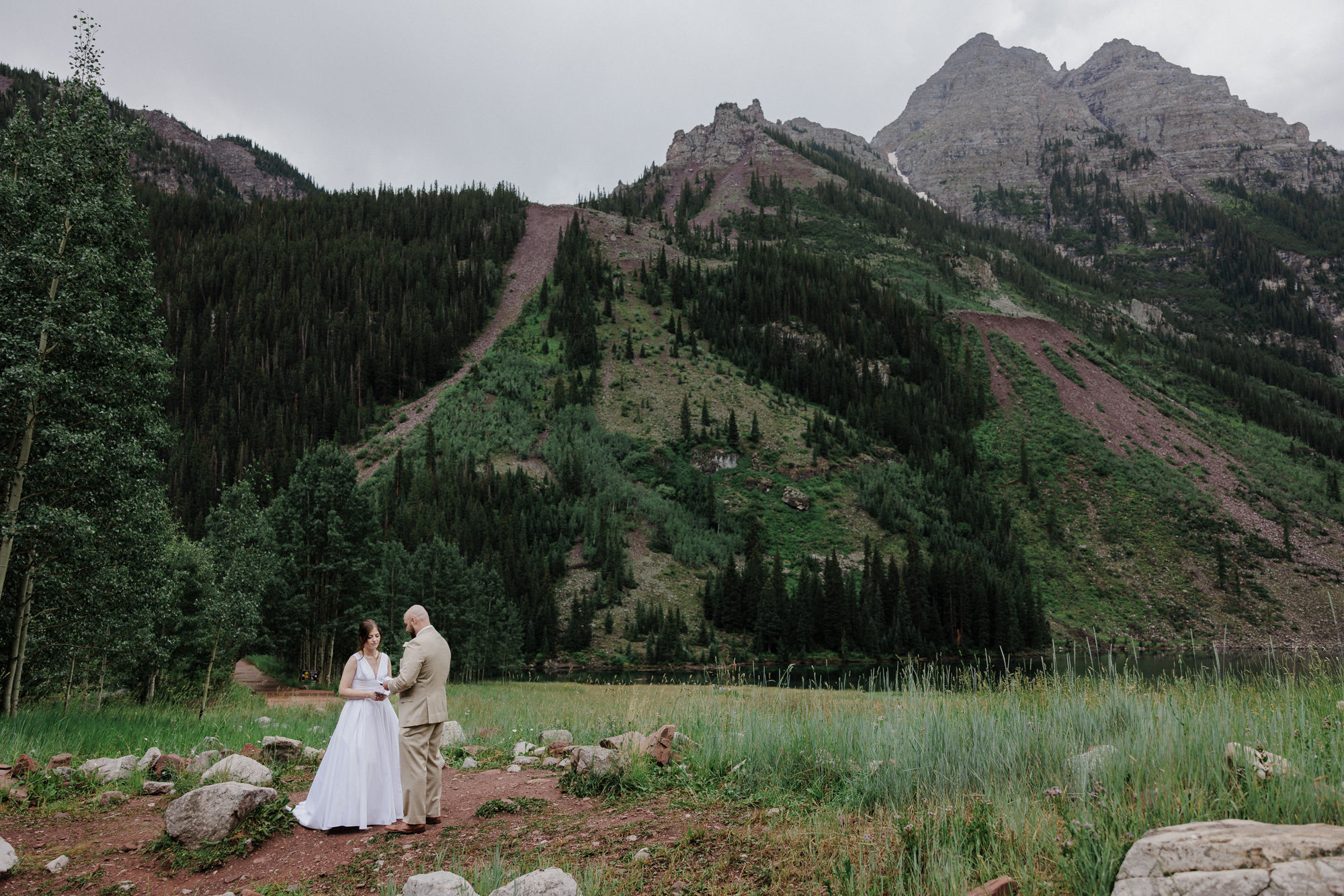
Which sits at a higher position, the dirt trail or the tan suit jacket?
the dirt trail

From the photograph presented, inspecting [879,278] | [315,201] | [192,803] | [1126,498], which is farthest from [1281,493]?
[315,201]

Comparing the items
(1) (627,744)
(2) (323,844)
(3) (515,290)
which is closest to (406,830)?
(2) (323,844)

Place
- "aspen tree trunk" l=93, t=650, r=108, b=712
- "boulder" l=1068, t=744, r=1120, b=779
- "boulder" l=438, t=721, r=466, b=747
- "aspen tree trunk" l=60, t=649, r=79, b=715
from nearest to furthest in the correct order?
"boulder" l=1068, t=744, r=1120, b=779 < "boulder" l=438, t=721, r=466, b=747 < "aspen tree trunk" l=60, t=649, r=79, b=715 < "aspen tree trunk" l=93, t=650, r=108, b=712

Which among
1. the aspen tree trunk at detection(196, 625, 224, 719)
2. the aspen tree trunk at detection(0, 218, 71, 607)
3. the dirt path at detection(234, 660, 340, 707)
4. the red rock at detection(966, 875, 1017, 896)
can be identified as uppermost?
the aspen tree trunk at detection(0, 218, 71, 607)

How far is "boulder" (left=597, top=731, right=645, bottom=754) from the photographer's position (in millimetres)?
8922

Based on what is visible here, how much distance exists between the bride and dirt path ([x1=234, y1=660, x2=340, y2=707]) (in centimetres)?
1899

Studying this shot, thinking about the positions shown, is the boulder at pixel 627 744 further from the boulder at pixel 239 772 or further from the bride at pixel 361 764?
the boulder at pixel 239 772

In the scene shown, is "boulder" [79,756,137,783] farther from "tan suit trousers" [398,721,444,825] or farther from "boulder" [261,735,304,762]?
"tan suit trousers" [398,721,444,825]

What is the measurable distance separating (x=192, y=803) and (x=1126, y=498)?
108517 mm

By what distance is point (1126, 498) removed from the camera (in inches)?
3605

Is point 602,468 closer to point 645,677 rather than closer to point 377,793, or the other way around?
point 645,677

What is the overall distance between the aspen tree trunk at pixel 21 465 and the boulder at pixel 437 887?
549 inches

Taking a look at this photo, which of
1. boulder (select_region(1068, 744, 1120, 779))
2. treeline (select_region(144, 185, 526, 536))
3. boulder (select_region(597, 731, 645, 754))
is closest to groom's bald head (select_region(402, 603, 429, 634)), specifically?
boulder (select_region(597, 731, 645, 754))

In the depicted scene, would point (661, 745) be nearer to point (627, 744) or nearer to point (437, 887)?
point (627, 744)
